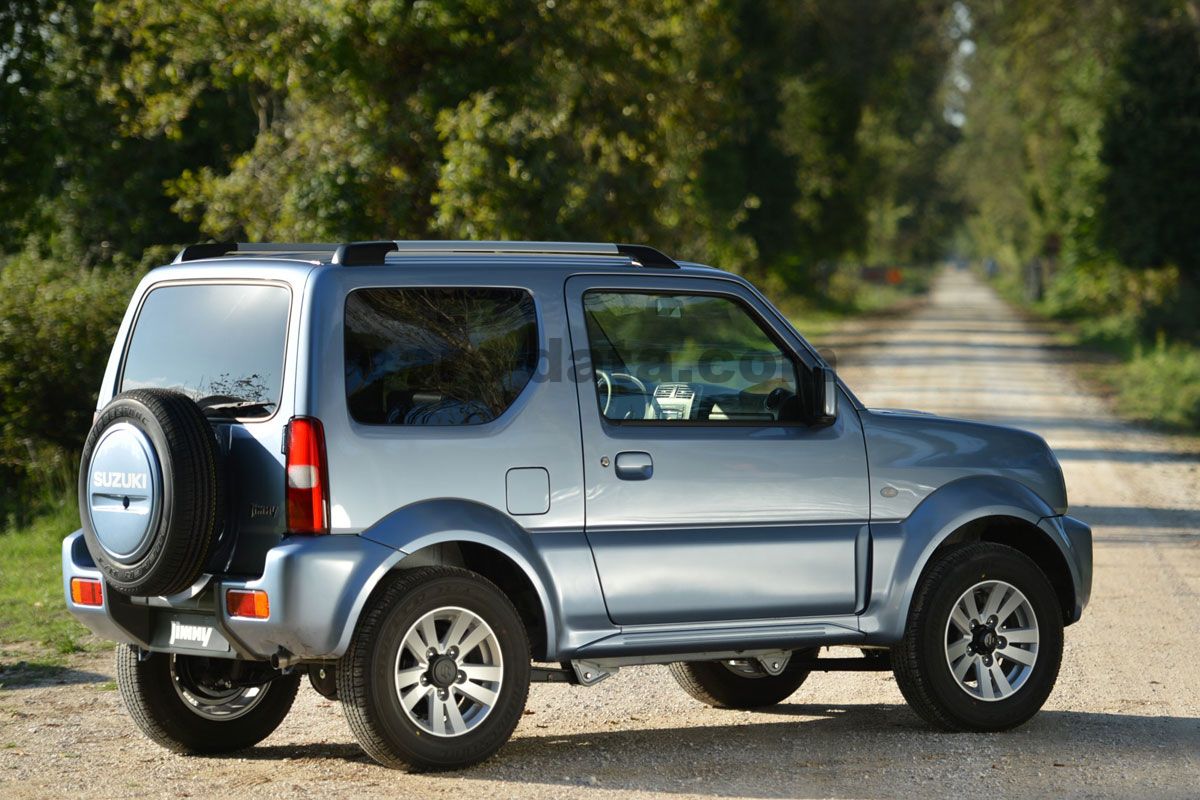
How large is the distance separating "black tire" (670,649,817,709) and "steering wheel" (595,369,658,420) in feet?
5.08

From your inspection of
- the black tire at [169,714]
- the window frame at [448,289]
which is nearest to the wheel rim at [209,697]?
the black tire at [169,714]

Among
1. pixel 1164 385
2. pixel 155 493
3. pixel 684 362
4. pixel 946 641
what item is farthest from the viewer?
pixel 1164 385

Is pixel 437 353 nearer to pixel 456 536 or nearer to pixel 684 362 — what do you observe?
pixel 456 536

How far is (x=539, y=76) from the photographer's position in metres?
19.3

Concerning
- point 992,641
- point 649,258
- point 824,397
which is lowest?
point 992,641

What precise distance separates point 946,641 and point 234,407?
3.02 meters

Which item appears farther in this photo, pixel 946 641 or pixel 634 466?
pixel 946 641

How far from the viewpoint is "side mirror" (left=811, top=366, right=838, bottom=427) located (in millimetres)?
6941

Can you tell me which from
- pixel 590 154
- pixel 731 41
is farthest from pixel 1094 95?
pixel 590 154

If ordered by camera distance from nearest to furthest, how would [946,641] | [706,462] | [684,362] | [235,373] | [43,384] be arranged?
[235,373], [706,462], [684,362], [946,641], [43,384]

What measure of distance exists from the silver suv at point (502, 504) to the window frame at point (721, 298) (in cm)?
1

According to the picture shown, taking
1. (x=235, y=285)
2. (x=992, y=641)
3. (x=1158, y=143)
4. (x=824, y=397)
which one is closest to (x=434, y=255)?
(x=235, y=285)

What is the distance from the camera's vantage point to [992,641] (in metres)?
7.27

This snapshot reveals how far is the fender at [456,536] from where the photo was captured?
6.13 meters
